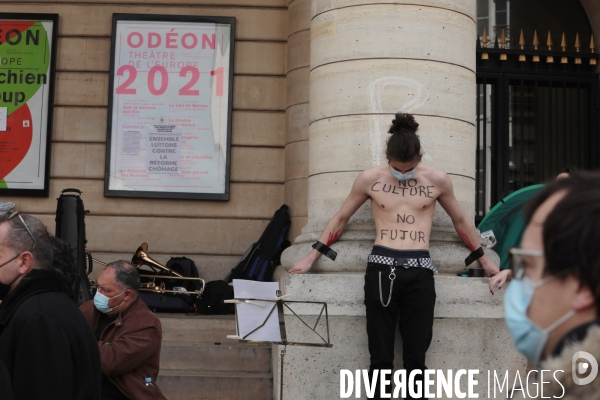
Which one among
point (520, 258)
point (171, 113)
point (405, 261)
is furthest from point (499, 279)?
point (171, 113)

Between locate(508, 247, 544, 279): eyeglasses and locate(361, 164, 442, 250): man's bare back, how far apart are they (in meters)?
4.14

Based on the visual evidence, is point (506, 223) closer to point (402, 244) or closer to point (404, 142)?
point (402, 244)

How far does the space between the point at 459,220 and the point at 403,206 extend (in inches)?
20.9

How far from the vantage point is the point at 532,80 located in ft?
36.0

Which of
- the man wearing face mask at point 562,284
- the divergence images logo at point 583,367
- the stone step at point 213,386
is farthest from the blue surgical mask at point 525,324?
the stone step at point 213,386

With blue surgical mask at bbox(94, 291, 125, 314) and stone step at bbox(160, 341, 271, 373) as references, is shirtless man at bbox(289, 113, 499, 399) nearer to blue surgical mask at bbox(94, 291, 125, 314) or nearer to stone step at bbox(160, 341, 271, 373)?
blue surgical mask at bbox(94, 291, 125, 314)

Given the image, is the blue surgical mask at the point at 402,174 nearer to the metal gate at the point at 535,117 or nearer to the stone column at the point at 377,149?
the stone column at the point at 377,149

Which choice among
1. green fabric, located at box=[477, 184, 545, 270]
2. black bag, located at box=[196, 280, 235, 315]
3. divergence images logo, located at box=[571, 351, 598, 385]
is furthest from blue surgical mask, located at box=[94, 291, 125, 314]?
black bag, located at box=[196, 280, 235, 315]

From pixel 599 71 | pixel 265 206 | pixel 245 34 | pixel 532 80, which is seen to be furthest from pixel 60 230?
pixel 599 71

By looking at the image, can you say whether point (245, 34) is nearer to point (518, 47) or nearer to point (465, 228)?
point (518, 47)

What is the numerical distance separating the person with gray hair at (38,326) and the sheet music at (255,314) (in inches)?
66.0

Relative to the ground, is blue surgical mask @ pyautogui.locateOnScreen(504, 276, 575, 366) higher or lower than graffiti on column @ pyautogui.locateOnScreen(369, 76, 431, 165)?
lower

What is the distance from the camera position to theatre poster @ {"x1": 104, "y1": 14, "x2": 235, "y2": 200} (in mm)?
11273

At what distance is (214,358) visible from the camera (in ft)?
27.3
